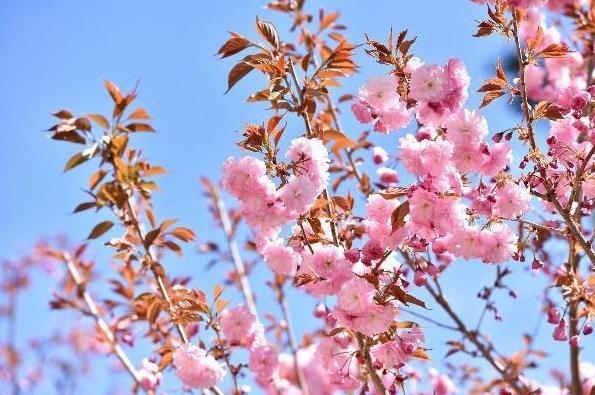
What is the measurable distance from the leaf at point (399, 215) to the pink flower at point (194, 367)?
1060mm

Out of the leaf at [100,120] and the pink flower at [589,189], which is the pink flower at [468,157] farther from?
Answer: the leaf at [100,120]

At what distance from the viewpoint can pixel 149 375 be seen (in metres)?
2.97

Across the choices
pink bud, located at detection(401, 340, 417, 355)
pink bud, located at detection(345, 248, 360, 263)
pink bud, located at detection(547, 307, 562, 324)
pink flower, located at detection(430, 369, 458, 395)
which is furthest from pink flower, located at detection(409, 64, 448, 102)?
pink flower, located at detection(430, 369, 458, 395)

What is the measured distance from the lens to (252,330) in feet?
8.68

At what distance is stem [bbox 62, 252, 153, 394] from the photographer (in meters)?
2.78

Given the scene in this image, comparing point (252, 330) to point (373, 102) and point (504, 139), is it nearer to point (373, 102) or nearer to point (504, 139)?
point (373, 102)

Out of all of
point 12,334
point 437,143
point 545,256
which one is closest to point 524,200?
point 437,143

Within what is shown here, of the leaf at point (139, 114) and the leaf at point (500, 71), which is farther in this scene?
the leaf at point (139, 114)

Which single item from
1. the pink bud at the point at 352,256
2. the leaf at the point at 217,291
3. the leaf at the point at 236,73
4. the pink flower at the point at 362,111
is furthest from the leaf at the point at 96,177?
the pink bud at the point at 352,256

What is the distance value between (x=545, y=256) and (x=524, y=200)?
1.24 meters

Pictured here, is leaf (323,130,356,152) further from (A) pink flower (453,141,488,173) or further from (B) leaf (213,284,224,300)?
(B) leaf (213,284,224,300)

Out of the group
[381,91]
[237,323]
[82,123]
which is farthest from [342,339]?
[82,123]

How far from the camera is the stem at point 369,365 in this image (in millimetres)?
2004

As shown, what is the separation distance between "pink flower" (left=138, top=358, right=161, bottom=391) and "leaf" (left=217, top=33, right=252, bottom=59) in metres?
1.51
